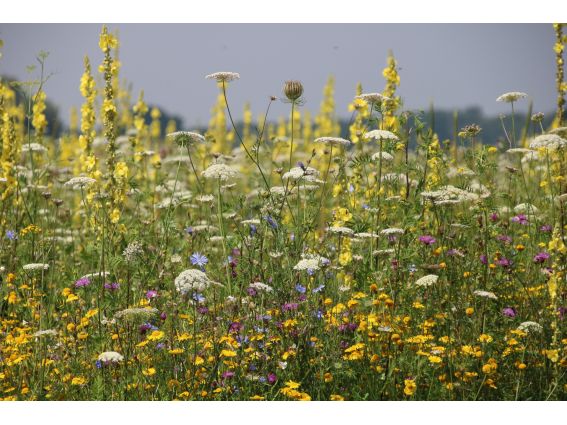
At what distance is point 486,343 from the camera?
12.1 feet

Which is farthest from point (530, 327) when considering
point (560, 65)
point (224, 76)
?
point (560, 65)

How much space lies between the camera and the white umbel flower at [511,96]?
4914 millimetres

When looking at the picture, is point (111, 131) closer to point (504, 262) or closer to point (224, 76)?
point (224, 76)

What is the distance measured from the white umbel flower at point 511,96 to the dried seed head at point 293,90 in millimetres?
1567

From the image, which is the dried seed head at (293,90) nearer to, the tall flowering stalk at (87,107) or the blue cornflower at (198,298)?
the blue cornflower at (198,298)

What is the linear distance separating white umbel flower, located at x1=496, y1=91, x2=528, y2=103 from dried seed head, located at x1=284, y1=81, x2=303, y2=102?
5.14 feet

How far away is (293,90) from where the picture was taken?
169 inches

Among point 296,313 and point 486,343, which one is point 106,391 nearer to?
point 296,313

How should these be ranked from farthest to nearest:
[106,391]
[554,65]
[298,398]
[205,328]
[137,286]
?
[554,65] < [137,286] < [205,328] < [106,391] < [298,398]
